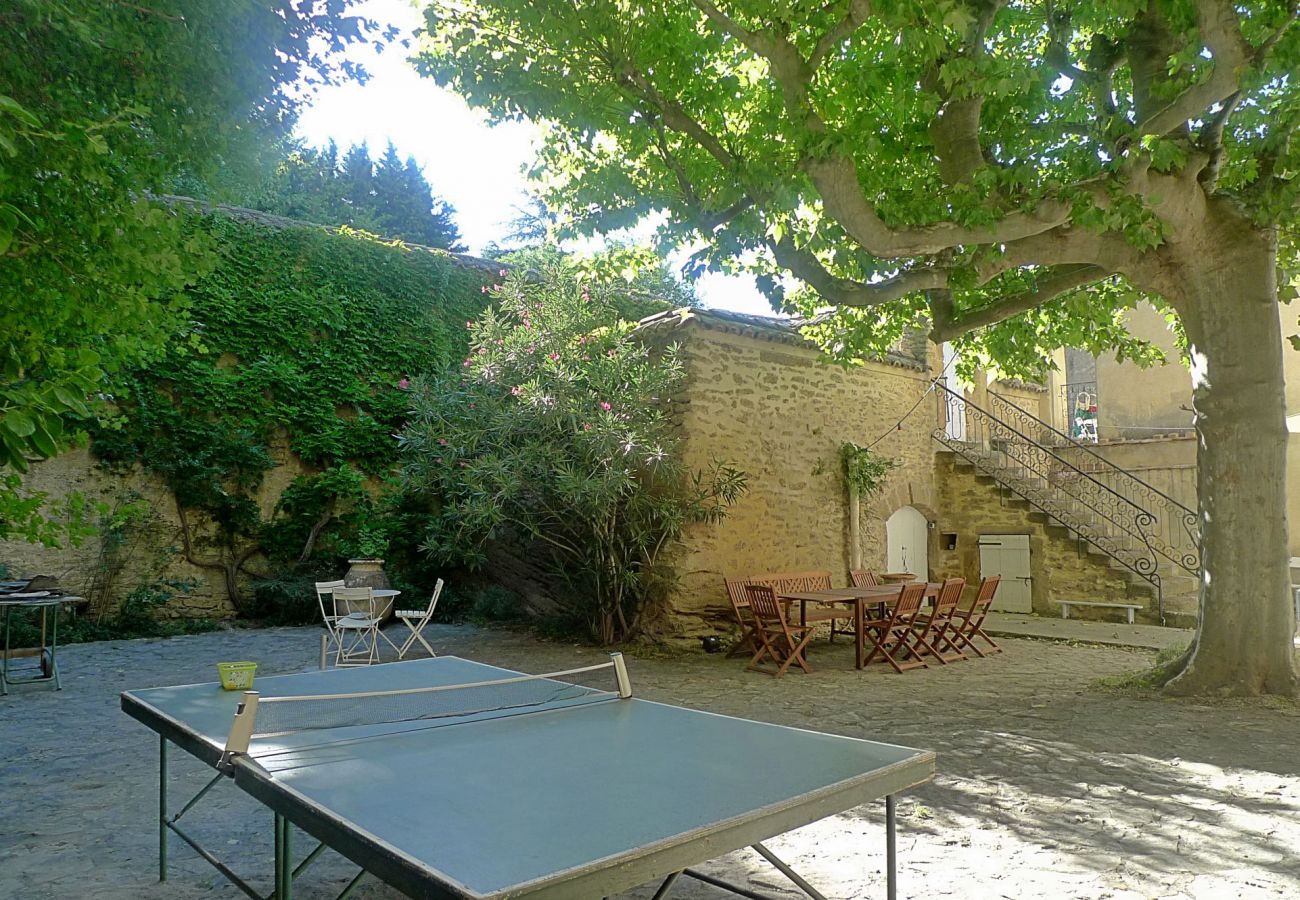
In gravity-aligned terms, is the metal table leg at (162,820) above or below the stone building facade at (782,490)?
below

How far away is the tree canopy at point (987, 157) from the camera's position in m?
5.81

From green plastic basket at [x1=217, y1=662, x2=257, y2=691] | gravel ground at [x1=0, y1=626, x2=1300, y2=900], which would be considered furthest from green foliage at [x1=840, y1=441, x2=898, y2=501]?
green plastic basket at [x1=217, y1=662, x2=257, y2=691]

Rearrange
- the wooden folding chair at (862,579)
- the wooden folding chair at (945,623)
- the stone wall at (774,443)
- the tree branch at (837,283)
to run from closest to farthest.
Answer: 1. the tree branch at (837,283)
2. the wooden folding chair at (945,623)
3. the stone wall at (774,443)
4. the wooden folding chair at (862,579)

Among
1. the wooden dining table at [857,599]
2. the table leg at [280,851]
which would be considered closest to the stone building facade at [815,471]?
the wooden dining table at [857,599]

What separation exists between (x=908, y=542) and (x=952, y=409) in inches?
102

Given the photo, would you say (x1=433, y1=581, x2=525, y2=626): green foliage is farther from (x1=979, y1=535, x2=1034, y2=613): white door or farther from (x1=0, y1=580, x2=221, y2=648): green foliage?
(x1=979, y1=535, x2=1034, y2=613): white door

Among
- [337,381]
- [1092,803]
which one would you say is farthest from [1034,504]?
[337,381]

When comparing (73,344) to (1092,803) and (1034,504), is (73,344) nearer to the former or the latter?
(1092,803)

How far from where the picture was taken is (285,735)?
2584 mm

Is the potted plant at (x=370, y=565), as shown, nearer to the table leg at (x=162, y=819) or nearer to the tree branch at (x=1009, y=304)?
the tree branch at (x=1009, y=304)

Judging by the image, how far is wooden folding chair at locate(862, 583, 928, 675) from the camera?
8.13 m

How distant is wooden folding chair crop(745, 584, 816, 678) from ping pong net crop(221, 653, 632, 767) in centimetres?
472

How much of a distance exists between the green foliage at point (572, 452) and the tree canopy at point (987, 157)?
7.03 ft

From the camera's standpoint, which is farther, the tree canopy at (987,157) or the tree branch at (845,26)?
the tree canopy at (987,157)
